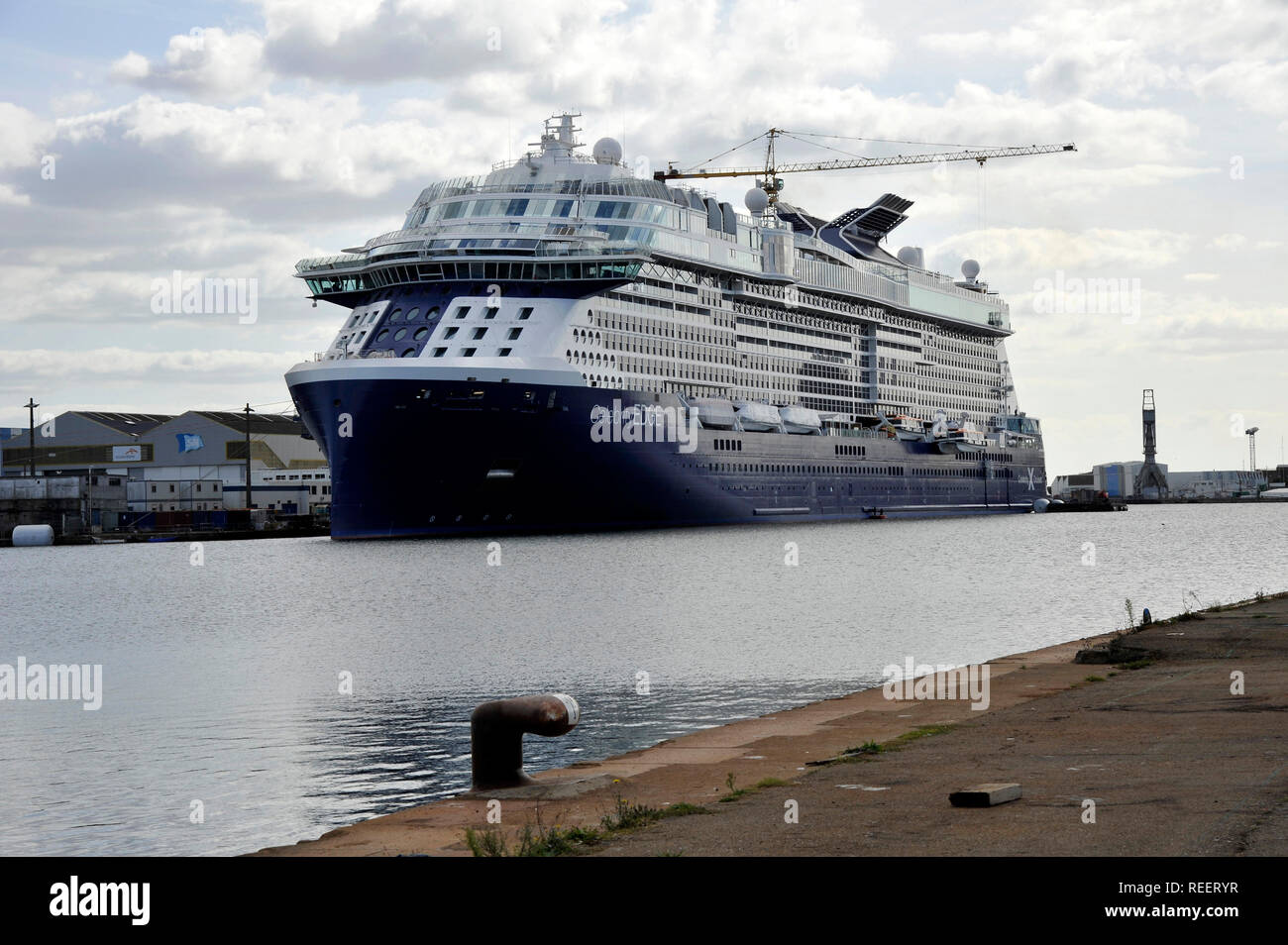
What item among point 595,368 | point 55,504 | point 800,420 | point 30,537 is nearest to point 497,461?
point 595,368

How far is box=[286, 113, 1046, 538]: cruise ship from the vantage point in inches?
2739

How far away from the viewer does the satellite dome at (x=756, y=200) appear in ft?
371

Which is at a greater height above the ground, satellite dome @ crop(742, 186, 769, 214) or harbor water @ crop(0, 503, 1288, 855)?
satellite dome @ crop(742, 186, 769, 214)

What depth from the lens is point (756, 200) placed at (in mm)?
113000

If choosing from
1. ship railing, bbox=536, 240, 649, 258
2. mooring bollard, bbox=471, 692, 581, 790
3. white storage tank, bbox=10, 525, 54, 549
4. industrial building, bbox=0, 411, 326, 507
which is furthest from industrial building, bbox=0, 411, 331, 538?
mooring bollard, bbox=471, 692, 581, 790

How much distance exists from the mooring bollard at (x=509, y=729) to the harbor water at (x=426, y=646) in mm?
1020

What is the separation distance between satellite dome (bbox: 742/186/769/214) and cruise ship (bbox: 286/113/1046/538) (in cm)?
17

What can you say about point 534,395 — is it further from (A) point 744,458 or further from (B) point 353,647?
(B) point 353,647

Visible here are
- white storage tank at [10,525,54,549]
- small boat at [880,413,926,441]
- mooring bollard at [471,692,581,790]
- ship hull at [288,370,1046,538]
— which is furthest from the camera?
small boat at [880,413,926,441]

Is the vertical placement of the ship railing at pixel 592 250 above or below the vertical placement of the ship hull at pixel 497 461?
above

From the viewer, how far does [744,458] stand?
87.8m

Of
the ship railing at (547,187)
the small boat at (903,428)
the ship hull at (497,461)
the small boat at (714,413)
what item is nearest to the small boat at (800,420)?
the small boat at (714,413)

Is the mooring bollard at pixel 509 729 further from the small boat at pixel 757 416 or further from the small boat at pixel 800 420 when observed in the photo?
the small boat at pixel 800 420

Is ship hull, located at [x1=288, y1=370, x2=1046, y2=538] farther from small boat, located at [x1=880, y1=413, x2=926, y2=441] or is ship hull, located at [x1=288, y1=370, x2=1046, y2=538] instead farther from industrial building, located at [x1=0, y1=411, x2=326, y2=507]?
industrial building, located at [x1=0, y1=411, x2=326, y2=507]
